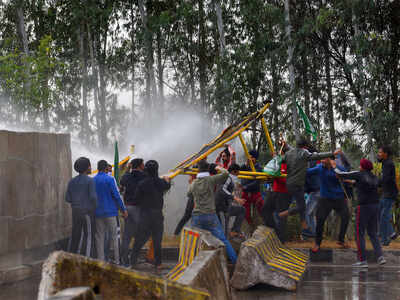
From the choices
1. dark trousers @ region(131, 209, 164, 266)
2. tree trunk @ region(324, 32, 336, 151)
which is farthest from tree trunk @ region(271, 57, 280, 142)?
dark trousers @ region(131, 209, 164, 266)

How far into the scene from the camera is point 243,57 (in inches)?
816

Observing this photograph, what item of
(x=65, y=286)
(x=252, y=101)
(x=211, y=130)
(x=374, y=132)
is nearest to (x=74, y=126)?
(x=211, y=130)

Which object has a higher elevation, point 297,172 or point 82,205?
point 297,172

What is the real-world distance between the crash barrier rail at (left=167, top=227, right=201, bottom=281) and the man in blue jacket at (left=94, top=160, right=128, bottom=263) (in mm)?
2181

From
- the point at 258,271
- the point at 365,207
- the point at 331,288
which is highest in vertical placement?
the point at 365,207

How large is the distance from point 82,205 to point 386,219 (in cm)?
526

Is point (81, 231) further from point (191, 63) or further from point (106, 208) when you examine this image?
point (191, 63)

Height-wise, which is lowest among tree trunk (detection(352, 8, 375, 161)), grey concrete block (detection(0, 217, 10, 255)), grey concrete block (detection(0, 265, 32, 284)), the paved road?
the paved road

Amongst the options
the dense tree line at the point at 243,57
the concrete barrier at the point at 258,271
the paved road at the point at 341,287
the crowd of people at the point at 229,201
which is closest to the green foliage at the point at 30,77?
the dense tree line at the point at 243,57

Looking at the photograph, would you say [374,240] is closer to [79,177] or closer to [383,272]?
[383,272]

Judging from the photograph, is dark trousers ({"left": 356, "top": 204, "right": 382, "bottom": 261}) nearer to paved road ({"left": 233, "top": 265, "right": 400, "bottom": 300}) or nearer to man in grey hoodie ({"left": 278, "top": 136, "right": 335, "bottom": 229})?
paved road ({"left": 233, "top": 265, "right": 400, "bottom": 300})

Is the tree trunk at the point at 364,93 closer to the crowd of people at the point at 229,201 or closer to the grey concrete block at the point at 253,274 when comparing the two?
the crowd of people at the point at 229,201

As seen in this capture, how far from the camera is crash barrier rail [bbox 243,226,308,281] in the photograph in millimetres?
7547

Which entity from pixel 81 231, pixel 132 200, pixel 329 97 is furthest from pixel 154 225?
pixel 329 97
